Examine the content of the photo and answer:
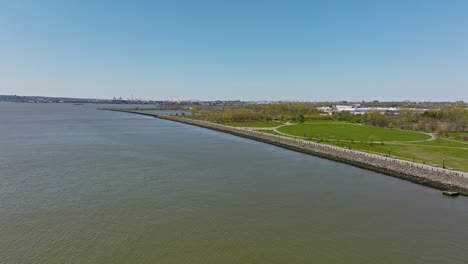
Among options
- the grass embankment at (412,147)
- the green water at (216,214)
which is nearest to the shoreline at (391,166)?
the green water at (216,214)

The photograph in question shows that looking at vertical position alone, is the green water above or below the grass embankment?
below

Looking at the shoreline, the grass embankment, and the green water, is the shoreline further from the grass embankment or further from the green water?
the grass embankment

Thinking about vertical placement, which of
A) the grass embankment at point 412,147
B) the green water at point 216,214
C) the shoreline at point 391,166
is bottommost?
the green water at point 216,214

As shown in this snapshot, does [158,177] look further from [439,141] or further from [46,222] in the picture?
[439,141]

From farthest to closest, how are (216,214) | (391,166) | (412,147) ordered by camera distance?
(412,147)
(391,166)
(216,214)

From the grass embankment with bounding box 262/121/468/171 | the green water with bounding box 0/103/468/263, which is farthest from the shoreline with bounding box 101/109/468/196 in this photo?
the grass embankment with bounding box 262/121/468/171

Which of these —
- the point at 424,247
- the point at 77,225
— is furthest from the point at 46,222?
the point at 424,247

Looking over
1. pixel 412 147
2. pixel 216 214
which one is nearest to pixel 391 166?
pixel 412 147

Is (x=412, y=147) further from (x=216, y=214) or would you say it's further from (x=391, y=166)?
(x=216, y=214)

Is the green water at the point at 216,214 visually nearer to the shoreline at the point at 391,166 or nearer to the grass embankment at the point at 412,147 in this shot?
the shoreline at the point at 391,166

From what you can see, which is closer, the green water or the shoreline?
the green water
